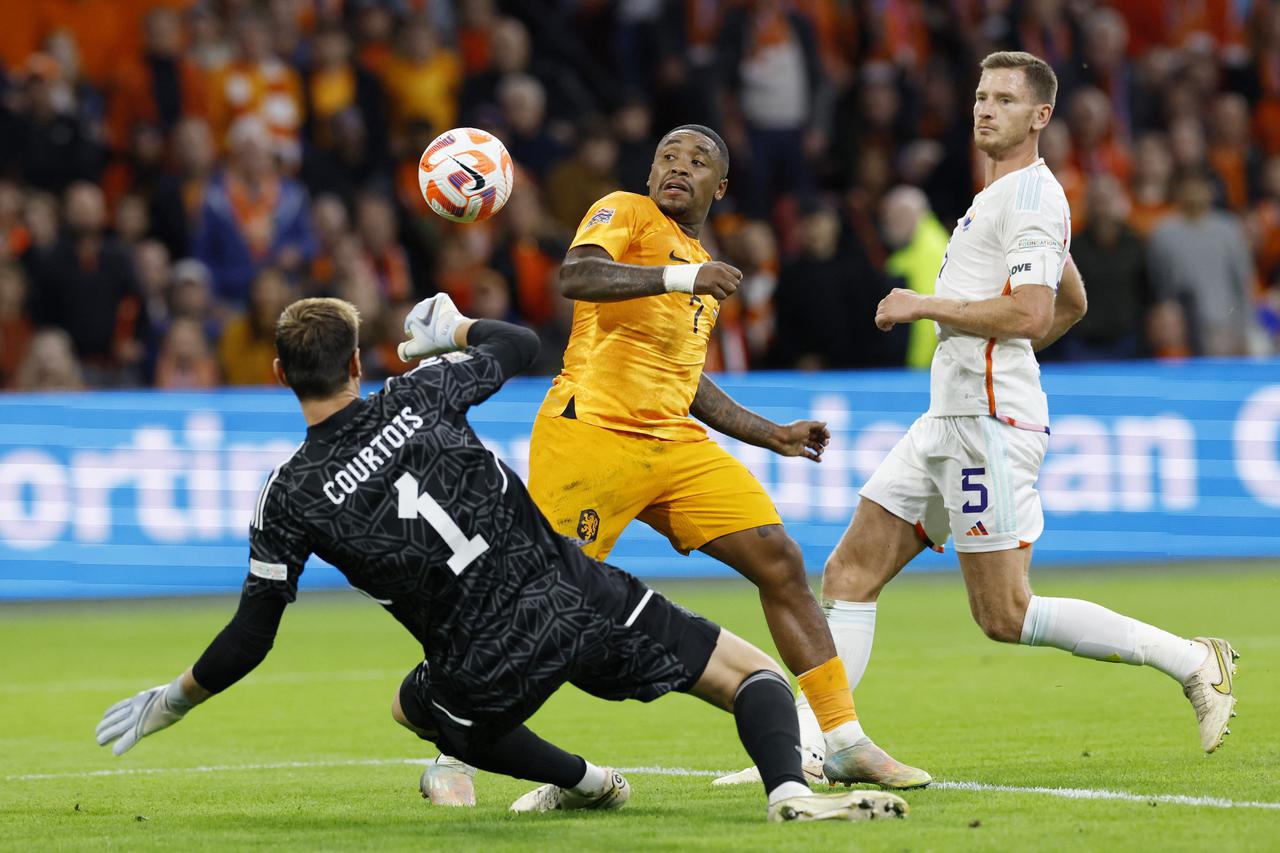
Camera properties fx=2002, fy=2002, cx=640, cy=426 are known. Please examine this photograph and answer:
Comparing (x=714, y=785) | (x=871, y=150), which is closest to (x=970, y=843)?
(x=714, y=785)

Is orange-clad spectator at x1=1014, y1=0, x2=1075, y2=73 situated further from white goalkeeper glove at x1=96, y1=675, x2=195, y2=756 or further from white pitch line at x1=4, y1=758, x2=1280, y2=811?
white goalkeeper glove at x1=96, y1=675, x2=195, y2=756

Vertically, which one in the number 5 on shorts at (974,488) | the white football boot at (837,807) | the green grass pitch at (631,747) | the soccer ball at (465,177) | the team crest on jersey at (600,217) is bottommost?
the green grass pitch at (631,747)

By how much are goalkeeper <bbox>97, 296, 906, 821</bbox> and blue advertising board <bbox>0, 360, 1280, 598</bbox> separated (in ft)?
28.7

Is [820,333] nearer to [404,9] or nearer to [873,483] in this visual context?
[404,9]

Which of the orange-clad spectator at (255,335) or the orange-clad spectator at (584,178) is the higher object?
the orange-clad spectator at (584,178)

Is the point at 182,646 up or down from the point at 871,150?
down

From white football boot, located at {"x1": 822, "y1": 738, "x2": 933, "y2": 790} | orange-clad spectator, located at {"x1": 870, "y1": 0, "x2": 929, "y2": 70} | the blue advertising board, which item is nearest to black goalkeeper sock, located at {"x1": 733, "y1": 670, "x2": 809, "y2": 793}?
white football boot, located at {"x1": 822, "y1": 738, "x2": 933, "y2": 790}

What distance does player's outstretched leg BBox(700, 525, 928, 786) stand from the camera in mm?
7359

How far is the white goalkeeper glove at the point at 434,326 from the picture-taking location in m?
6.54

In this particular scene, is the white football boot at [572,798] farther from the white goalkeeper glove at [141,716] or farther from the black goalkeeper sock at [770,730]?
the white goalkeeper glove at [141,716]

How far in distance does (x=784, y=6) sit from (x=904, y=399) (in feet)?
18.6

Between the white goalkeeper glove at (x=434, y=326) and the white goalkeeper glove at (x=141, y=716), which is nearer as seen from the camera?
the white goalkeeper glove at (x=141, y=716)

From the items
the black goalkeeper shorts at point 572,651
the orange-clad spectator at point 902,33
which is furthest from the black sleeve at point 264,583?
the orange-clad spectator at point 902,33

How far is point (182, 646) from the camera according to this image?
1257cm
